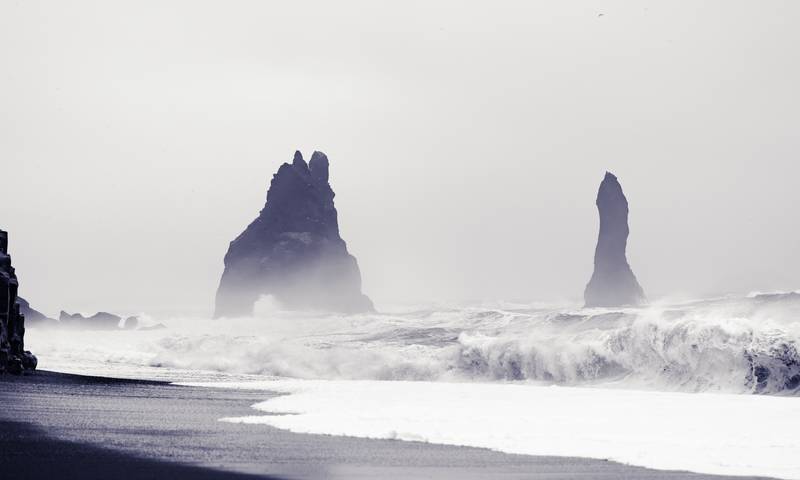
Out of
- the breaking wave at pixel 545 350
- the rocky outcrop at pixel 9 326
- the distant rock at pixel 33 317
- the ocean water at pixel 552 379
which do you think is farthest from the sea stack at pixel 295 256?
the rocky outcrop at pixel 9 326

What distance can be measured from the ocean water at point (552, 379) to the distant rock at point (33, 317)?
210 feet

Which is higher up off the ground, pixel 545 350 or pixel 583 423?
pixel 545 350

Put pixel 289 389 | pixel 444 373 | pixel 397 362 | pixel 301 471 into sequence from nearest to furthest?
pixel 301 471
pixel 289 389
pixel 444 373
pixel 397 362

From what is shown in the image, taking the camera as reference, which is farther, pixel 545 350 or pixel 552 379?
pixel 545 350

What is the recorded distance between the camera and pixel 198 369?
6225 centimetres

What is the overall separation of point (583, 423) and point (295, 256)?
11867cm

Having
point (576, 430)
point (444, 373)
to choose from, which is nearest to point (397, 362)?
point (444, 373)

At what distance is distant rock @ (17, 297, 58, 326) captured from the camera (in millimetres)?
142650

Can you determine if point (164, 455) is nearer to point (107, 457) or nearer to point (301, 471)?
point (107, 457)

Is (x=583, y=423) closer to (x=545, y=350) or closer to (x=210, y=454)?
(x=210, y=454)

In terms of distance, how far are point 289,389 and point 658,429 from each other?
1937 centimetres

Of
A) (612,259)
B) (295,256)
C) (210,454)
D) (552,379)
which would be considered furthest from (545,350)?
(295,256)

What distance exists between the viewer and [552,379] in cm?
4659

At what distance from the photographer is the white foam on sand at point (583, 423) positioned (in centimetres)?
1917
